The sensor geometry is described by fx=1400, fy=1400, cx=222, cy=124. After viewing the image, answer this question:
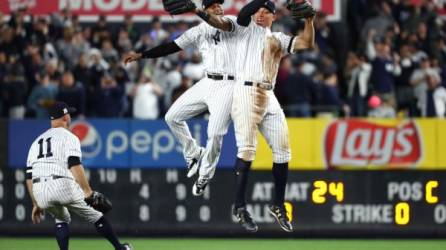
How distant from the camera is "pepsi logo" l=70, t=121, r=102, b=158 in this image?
22.5 m

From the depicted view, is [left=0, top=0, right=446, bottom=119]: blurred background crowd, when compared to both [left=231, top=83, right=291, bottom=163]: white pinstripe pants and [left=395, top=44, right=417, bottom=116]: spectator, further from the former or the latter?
[left=231, top=83, right=291, bottom=163]: white pinstripe pants

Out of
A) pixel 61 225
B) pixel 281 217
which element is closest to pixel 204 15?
pixel 281 217

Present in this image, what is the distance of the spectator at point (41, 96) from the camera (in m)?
23.7

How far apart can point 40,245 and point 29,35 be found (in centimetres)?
589

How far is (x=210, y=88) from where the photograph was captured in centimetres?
1662

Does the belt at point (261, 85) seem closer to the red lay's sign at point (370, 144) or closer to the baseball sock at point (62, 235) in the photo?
the baseball sock at point (62, 235)

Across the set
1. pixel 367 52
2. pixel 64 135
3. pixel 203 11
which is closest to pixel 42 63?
pixel 367 52

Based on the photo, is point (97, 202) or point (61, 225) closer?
point (97, 202)

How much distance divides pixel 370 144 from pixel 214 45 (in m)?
6.13

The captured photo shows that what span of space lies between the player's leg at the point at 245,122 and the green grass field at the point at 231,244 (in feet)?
14.8

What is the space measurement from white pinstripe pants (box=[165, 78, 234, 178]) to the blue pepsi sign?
5399mm

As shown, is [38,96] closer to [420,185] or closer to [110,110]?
[110,110]

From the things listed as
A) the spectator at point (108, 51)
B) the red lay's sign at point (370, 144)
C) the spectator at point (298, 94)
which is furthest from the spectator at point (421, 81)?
the spectator at point (108, 51)

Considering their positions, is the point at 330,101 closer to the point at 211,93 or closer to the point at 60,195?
the point at 60,195
